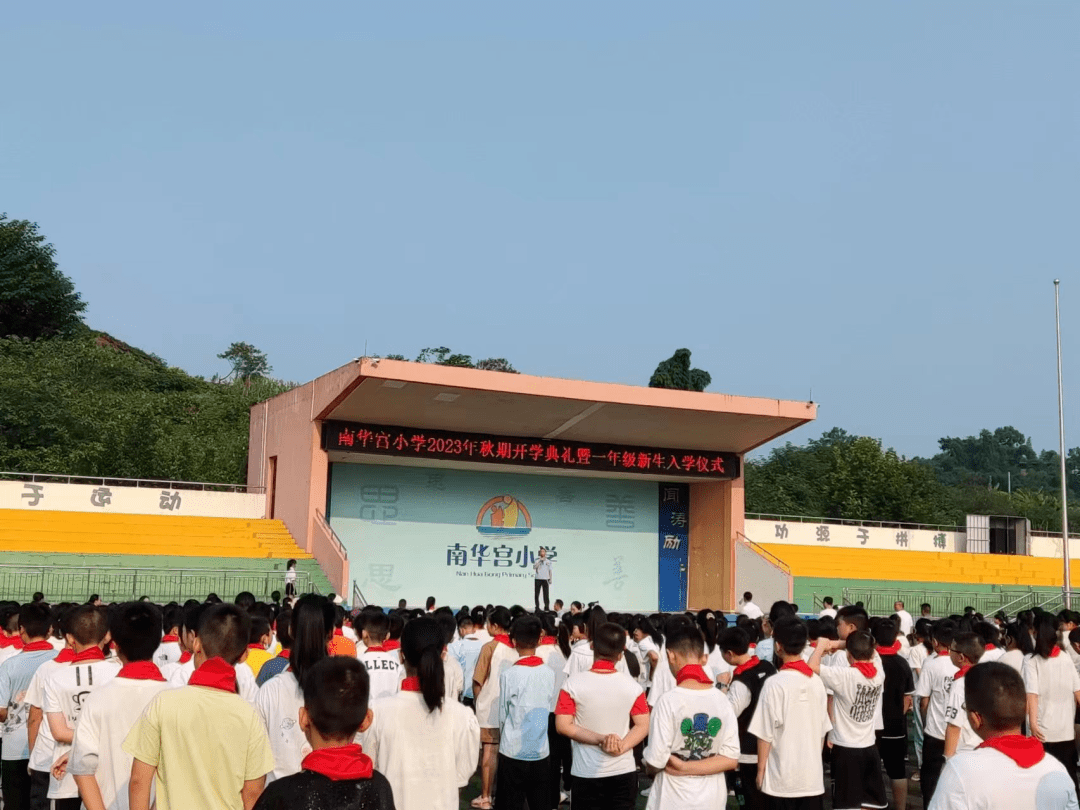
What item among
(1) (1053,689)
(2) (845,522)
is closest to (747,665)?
(1) (1053,689)

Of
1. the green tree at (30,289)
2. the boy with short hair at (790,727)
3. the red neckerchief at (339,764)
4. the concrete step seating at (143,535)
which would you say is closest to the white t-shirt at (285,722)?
the red neckerchief at (339,764)

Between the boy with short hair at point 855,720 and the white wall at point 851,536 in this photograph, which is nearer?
the boy with short hair at point 855,720

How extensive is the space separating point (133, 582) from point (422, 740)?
17989 mm

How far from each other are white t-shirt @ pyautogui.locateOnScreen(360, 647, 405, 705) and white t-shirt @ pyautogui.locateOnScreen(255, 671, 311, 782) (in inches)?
39.8

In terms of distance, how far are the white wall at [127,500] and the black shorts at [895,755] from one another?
2063 centimetres

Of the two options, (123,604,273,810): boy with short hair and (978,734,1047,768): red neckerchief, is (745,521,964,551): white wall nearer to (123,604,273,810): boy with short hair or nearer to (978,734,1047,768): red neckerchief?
(978,734,1047,768): red neckerchief

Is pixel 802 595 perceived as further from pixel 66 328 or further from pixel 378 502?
pixel 66 328

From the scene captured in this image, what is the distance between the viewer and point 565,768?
9203 millimetres

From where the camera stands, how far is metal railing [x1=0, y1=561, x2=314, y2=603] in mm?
20156

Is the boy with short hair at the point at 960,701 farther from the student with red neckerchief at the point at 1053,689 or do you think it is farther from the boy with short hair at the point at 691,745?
the boy with short hair at the point at 691,745

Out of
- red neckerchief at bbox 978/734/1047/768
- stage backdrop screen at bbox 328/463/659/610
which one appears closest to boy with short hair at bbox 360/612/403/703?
red neckerchief at bbox 978/734/1047/768

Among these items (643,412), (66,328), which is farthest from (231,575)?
(66,328)

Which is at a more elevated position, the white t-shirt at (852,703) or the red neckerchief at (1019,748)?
the red neckerchief at (1019,748)

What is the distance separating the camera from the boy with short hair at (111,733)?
14.1ft
